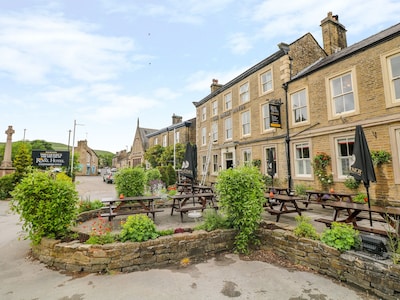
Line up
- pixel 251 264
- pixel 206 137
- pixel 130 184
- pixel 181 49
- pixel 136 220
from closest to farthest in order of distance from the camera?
1. pixel 251 264
2. pixel 136 220
3. pixel 130 184
4. pixel 181 49
5. pixel 206 137

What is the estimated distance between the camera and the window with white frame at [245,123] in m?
14.5

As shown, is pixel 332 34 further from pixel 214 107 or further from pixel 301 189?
pixel 301 189

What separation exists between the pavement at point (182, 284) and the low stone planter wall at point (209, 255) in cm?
19

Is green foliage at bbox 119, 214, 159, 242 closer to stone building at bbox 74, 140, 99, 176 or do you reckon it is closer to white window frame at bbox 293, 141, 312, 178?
white window frame at bbox 293, 141, 312, 178

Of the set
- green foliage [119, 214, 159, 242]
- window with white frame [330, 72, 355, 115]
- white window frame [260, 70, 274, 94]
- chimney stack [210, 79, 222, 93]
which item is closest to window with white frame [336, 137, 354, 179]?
window with white frame [330, 72, 355, 115]

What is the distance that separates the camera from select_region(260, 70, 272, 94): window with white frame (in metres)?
12.9

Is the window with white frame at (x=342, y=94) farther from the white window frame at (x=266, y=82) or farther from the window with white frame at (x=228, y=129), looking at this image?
the window with white frame at (x=228, y=129)

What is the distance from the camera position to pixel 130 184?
8531mm

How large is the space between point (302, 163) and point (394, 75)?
5260mm

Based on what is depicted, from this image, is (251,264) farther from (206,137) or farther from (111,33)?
(206,137)

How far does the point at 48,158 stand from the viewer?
13.6 meters

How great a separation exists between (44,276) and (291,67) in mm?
14122

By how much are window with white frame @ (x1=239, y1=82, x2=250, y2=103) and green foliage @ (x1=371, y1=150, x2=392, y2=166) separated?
8.69 metres

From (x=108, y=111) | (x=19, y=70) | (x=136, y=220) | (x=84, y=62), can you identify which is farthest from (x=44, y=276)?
(x=108, y=111)
